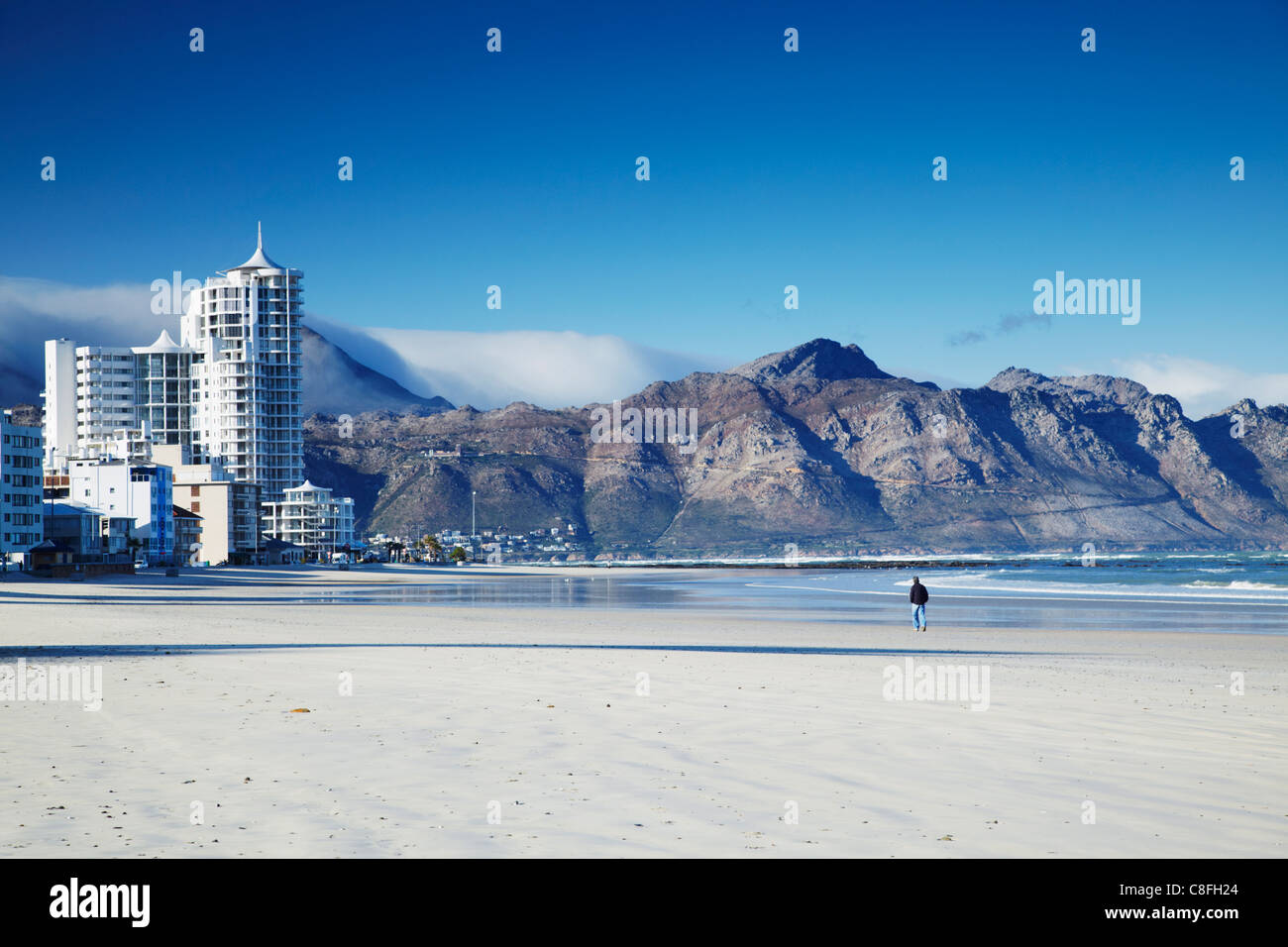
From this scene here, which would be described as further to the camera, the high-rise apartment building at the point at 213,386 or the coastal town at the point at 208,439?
the high-rise apartment building at the point at 213,386

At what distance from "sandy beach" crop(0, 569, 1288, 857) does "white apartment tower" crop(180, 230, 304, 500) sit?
151307 millimetres

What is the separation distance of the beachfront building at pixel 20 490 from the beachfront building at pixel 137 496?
615 inches

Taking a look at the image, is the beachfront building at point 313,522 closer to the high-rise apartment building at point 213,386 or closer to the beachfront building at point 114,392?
the high-rise apartment building at point 213,386

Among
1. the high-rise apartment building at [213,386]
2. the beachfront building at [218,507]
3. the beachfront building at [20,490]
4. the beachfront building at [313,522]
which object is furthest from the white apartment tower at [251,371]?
the beachfront building at [20,490]

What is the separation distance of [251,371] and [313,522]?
88.2ft

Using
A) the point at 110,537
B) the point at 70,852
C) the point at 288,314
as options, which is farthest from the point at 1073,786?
the point at 288,314

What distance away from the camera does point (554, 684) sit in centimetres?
1612

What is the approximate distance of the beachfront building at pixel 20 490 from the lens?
94.7 meters

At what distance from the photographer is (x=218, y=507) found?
13588 centimetres

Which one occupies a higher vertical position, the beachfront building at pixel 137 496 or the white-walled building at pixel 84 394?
the white-walled building at pixel 84 394

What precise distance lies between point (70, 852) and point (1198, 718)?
1237 cm

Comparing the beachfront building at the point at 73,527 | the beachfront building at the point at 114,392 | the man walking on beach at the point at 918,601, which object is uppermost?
the beachfront building at the point at 114,392

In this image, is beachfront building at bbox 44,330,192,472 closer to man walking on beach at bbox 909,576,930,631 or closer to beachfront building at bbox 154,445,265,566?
beachfront building at bbox 154,445,265,566
